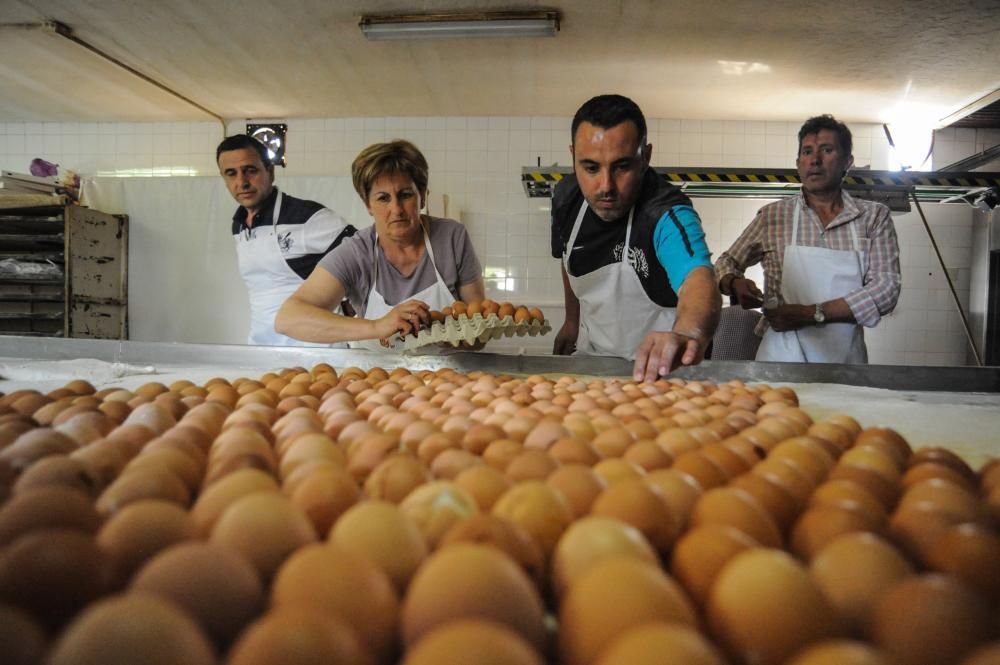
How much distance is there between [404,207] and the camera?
2201 mm

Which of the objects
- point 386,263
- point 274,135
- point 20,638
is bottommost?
point 20,638

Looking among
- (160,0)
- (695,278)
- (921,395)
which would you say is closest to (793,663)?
(921,395)

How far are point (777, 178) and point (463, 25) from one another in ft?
6.84

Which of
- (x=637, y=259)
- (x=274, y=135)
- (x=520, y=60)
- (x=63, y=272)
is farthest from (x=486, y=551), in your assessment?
(x=274, y=135)

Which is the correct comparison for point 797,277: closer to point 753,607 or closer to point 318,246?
point 318,246

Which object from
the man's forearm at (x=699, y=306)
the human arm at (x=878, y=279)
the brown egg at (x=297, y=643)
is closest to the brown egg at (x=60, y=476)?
the brown egg at (x=297, y=643)

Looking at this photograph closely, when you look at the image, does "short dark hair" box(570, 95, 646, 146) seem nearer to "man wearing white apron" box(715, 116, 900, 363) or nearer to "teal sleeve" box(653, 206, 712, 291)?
"teal sleeve" box(653, 206, 712, 291)

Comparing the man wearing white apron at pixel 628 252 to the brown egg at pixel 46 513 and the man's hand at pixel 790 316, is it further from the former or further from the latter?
the brown egg at pixel 46 513

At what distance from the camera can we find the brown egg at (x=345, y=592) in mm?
361

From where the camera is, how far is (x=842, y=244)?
2689 mm

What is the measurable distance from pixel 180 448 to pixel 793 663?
25.4 inches

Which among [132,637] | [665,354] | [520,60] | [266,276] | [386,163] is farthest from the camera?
[520,60]

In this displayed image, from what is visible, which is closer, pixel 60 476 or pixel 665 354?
pixel 60 476

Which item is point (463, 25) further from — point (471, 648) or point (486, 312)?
point (471, 648)
